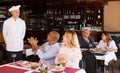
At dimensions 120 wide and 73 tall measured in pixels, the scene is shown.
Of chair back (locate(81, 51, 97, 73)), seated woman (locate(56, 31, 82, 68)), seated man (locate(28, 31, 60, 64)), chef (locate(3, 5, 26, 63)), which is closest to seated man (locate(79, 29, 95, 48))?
chair back (locate(81, 51, 97, 73))

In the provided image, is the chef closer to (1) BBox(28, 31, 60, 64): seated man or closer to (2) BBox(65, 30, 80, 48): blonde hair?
(1) BBox(28, 31, 60, 64): seated man

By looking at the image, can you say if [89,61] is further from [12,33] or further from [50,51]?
[12,33]

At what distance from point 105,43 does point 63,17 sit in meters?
5.59

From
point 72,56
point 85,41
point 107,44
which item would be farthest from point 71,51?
point 107,44

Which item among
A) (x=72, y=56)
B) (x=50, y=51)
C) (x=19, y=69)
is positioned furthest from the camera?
(x=50, y=51)

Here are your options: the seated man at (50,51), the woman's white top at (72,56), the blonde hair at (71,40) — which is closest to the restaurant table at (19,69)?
the woman's white top at (72,56)

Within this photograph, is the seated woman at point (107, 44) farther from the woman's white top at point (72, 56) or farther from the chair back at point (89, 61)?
the woman's white top at point (72, 56)

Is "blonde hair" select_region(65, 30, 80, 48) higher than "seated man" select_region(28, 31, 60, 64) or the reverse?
higher

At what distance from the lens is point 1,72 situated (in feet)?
9.94

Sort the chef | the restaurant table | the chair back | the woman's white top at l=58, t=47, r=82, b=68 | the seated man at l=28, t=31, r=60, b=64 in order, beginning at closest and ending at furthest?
1. the restaurant table
2. the woman's white top at l=58, t=47, r=82, b=68
3. the seated man at l=28, t=31, r=60, b=64
4. the chair back
5. the chef

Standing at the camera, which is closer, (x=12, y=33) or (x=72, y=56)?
(x=72, y=56)

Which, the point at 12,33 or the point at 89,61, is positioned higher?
the point at 12,33

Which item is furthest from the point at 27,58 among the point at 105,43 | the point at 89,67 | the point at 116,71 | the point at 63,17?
the point at 63,17

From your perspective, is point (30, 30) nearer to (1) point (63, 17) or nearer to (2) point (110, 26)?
(1) point (63, 17)
